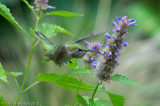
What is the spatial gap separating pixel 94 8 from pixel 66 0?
752 millimetres

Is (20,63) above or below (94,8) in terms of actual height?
below

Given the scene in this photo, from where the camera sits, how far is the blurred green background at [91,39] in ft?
9.31

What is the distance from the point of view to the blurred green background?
2.84 metres

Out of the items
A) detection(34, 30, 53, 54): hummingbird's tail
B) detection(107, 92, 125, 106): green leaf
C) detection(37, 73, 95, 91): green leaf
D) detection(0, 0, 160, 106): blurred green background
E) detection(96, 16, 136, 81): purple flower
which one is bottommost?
detection(107, 92, 125, 106): green leaf

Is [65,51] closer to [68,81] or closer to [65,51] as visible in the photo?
[65,51]

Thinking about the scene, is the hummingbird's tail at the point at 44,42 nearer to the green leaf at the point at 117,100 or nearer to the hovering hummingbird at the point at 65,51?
the hovering hummingbird at the point at 65,51

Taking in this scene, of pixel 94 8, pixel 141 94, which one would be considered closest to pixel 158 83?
pixel 141 94

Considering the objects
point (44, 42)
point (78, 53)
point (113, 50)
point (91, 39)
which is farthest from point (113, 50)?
point (91, 39)

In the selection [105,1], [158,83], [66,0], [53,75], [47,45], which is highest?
[66,0]

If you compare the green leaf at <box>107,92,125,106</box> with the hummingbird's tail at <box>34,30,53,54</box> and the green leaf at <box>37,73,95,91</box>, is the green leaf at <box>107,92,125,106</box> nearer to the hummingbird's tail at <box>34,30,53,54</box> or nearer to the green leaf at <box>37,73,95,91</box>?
the green leaf at <box>37,73,95,91</box>

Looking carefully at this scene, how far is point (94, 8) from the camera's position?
20.4 ft

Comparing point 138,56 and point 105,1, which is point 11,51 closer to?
point 138,56

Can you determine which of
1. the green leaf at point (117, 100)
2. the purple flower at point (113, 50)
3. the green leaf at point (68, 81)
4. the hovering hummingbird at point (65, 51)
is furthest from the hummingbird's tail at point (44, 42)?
the green leaf at point (117, 100)

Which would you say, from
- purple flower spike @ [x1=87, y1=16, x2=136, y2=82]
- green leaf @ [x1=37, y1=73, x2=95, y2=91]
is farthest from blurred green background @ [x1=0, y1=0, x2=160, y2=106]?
green leaf @ [x1=37, y1=73, x2=95, y2=91]
